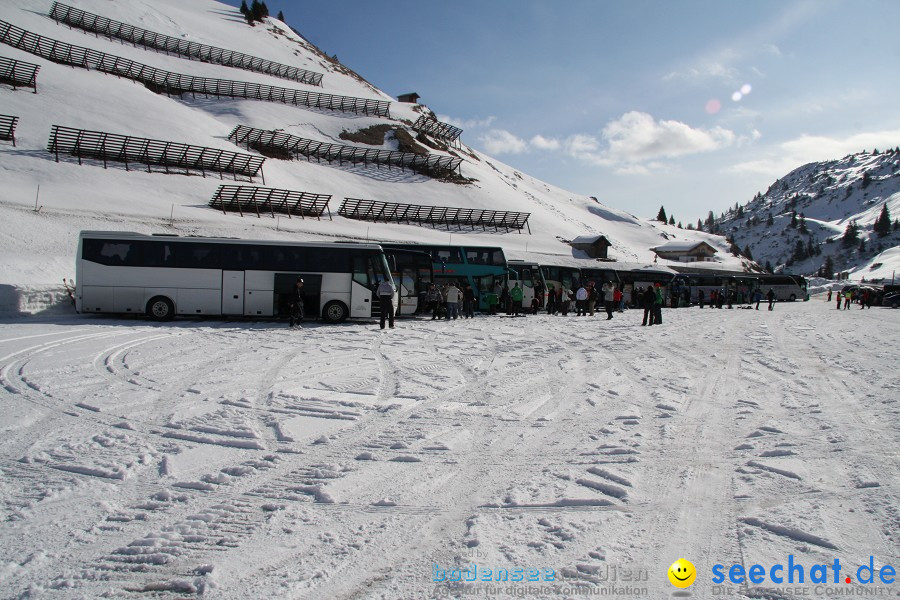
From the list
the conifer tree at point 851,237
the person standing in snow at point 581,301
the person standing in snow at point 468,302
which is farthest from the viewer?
the conifer tree at point 851,237

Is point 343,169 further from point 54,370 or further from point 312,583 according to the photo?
point 312,583

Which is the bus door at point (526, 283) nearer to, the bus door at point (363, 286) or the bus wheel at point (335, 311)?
the bus door at point (363, 286)

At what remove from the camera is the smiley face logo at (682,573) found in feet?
9.83

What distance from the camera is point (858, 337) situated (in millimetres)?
16125

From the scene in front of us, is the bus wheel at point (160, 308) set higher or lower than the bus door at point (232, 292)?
lower

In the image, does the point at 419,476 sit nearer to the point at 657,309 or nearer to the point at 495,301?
the point at 657,309

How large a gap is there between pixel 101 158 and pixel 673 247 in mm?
62503

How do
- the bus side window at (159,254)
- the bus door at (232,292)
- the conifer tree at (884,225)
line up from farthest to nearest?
the conifer tree at (884,225), the bus door at (232,292), the bus side window at (159,254)

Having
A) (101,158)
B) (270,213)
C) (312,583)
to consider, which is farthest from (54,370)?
(101,158)

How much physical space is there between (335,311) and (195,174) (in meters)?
27.1

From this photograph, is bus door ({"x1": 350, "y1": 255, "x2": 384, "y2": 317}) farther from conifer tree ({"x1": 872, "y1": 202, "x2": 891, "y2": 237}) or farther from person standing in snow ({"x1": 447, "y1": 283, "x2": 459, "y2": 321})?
conifer tree ({"x1": 872, "y1": 202, "x2": 891, "y2": 237})

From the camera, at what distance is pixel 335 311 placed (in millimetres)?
17047

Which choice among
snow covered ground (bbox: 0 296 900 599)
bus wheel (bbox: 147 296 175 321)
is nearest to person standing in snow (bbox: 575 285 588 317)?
snow covered ground (bbox: 0 296 900 599)

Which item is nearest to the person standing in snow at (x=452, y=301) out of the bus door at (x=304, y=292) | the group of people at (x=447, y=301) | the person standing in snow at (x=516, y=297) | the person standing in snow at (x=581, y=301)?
the group of people at (x=447, y=301)
